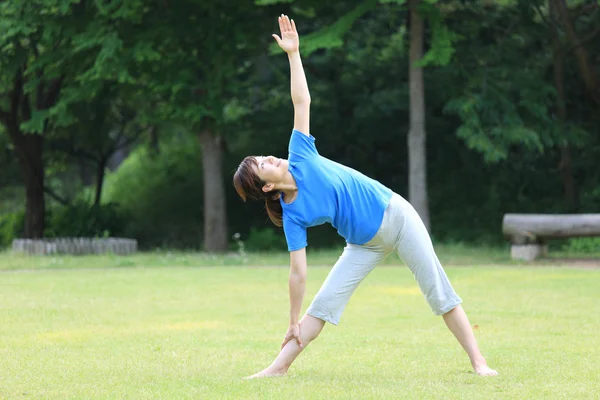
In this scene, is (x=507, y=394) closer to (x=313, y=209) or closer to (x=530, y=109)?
(x=313, y=209)

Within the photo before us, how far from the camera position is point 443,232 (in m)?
26.4

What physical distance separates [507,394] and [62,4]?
17.2m

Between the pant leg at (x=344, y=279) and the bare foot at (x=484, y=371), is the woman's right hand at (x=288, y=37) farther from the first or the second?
the bare foot at (x=484, y=371)

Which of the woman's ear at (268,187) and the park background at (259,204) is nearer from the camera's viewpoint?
the woman's ear at (268,187)

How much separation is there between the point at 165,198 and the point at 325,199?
2333 cm

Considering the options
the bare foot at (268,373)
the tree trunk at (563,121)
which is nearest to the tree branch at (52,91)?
the tree trunk at (563,121)

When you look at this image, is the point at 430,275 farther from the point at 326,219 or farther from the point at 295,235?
the point at 295,235

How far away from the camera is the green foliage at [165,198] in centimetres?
2914

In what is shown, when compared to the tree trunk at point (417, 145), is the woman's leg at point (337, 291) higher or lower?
lower

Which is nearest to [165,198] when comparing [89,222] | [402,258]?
[89,222]

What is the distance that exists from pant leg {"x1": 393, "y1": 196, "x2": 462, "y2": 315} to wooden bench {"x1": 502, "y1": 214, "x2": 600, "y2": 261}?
1138cm

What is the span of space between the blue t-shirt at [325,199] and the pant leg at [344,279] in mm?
175

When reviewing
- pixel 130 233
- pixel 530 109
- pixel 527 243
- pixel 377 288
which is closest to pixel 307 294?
pixel 377 288

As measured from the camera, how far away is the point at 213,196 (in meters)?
24.3
